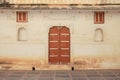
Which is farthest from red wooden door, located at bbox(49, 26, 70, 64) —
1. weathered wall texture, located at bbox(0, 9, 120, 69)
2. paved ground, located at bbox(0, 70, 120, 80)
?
paved ground, located at bbox(0, 70, 120, 80)

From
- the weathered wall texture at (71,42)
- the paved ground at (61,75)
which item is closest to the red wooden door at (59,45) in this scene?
the weathered wall texture at (71,42)

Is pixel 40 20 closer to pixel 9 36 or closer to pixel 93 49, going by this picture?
pixel 9 36

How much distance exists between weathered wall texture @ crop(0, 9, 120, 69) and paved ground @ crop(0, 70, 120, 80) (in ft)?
2.68

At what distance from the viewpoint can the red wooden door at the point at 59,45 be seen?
19.6 meters

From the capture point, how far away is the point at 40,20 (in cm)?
1931

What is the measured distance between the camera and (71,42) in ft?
63.8

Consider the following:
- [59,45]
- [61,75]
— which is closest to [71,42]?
[59,45]

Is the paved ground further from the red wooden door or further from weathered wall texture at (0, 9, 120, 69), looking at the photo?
the red wooden door

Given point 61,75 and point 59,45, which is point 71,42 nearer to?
point 59,45

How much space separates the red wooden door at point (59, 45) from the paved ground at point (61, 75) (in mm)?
959

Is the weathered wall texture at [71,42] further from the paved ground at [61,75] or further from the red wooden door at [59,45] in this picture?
the paved ground at [61,75]

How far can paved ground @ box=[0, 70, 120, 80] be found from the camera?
16609 mm

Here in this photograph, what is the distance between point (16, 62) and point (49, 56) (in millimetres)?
1962

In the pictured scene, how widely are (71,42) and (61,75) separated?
266 cm
